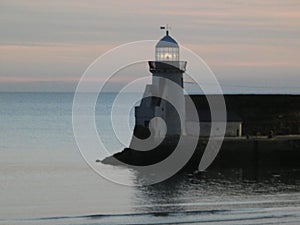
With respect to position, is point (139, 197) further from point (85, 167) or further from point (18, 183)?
point (85, 167)

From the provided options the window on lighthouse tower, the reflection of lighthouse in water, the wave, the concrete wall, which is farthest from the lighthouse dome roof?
the wave

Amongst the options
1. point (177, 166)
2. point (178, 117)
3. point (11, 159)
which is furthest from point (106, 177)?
point (11, 159)

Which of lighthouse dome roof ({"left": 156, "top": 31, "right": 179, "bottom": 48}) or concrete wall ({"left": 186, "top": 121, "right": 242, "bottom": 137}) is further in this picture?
lighthouse dome roof ({"left": 156, "top": 31, "right": 179, "bottom": 48})

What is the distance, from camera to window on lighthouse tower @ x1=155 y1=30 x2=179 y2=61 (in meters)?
34.5

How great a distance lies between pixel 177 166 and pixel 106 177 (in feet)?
9.65

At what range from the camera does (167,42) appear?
35.0 meters

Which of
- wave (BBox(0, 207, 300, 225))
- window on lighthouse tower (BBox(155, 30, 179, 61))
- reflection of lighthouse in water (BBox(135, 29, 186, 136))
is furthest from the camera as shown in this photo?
window on lighthouse tower (BBox(155, 30, 179, 61))

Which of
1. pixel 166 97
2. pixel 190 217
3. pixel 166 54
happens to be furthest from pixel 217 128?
pixel 190 217

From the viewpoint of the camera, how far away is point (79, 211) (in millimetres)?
21734

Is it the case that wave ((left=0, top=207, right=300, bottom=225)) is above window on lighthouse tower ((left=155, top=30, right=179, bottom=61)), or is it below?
below

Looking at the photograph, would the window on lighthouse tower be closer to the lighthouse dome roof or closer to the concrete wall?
the lighthouse dome roof

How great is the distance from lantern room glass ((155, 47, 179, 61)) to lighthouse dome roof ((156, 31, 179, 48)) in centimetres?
14

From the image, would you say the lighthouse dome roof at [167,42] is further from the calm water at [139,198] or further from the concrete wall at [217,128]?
the calm water at [139,198]

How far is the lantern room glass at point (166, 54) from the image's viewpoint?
34.5 m
